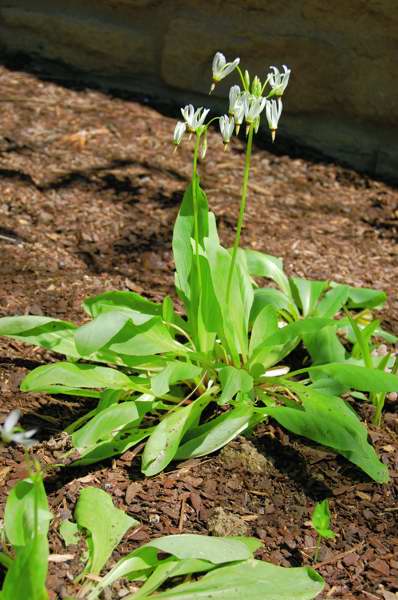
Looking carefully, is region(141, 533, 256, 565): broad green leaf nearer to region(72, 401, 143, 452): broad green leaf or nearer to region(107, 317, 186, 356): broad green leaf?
region(72, 401, 143, 452): broad green leaf

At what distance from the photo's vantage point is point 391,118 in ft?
15.6

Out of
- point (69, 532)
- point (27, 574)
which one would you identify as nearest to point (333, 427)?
point (69, 532)

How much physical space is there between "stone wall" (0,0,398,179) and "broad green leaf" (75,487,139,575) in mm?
2878

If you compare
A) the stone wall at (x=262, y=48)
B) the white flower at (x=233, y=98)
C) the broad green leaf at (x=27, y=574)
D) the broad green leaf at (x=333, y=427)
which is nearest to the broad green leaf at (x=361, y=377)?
the broad green leaf at (x=333, y=427)

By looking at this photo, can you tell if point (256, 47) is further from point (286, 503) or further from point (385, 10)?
point (286, 503)

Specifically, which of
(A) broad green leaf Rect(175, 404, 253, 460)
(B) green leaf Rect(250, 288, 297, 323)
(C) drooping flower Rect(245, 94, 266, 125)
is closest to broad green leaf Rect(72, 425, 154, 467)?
(A) broad green leaf Rect(175, 404, 253, 460)

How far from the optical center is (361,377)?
2885 millimetres

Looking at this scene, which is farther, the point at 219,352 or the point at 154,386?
the point at 219,352

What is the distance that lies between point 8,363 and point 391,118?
2.60 meters

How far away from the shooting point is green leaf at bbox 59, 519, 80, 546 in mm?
2484

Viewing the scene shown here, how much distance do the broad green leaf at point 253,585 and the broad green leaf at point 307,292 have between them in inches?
51.3

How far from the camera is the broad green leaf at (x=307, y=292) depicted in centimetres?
351

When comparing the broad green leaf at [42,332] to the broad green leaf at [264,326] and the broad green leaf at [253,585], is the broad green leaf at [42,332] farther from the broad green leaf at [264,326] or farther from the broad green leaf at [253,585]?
the broad green leaf at [253,585]

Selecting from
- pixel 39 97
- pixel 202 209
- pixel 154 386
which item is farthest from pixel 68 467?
pixel 39 97
